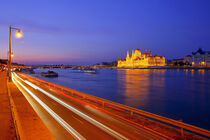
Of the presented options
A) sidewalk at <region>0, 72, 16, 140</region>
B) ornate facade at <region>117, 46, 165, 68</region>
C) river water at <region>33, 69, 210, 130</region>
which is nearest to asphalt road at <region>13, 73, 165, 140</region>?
sidewalk at <region>0, 72, 16, 140</region>

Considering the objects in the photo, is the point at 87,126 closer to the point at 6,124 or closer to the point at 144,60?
the point at 6,124

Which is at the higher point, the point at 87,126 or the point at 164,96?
the point at 87,126

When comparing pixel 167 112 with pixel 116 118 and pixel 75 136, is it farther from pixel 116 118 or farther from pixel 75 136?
pixel 75 136

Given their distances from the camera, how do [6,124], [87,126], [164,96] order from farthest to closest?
1. [164,96]
2. [87,126]
3. [6,124]

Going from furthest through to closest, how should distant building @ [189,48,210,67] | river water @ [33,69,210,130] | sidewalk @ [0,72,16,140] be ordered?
1. distant building @ [189,48,210,67]
2. river water @ [33,69,210,130]
3. sidewalk @ [0,72,16,140]

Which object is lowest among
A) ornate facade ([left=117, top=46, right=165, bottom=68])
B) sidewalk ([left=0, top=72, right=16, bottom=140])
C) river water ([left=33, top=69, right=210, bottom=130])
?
river water ([left=33, top=69, right=210, bottom=130])

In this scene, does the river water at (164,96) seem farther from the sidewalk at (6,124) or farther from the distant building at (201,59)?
the distant building at (201,59)

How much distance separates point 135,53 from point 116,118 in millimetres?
189372

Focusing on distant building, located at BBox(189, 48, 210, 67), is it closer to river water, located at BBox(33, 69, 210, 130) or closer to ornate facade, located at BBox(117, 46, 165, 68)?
ornate facade, located at BBox(117, 46, 165, 68)

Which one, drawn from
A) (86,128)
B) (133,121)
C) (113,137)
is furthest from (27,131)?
(133,121)

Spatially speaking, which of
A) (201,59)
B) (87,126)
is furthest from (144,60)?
(87,126)

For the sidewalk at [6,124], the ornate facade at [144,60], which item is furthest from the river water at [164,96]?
the ornate facade at [144,60]

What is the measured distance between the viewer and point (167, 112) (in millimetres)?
14406

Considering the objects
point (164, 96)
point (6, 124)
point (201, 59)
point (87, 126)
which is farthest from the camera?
point (201, 59)
